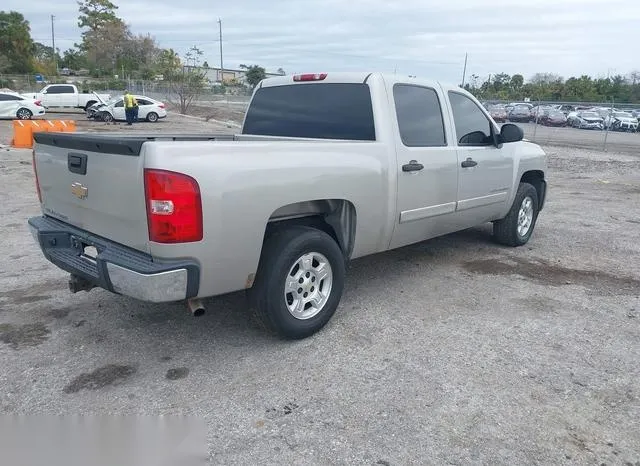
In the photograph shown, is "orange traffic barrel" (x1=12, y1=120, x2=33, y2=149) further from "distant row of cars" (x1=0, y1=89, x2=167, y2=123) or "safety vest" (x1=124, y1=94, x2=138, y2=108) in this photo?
"distant row of cars" (x1=0, y1=89, x2=167, y2=123)

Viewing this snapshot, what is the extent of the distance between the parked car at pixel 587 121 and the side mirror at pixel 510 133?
107 feet

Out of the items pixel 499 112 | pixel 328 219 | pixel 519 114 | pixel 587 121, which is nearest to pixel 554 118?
pixel 587 121

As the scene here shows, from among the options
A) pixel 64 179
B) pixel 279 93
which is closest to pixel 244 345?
pixel 64 179

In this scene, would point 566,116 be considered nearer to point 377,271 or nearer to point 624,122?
point 624,122

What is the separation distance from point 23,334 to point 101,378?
1045mm

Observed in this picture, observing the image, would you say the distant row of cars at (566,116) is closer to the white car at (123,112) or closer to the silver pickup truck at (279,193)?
the white car at (123,112)

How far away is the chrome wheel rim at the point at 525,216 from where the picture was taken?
6688mm

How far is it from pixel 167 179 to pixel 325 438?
1.66 metres

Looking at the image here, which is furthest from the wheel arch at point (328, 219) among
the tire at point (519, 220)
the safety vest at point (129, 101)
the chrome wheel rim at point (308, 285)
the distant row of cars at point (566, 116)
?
the distant row of cars at point (566, 116)

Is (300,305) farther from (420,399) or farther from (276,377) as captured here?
(420,399)

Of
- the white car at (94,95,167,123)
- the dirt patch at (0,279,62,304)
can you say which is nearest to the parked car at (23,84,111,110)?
the white car at (94,95,167,123)

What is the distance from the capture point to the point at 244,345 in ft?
13.2

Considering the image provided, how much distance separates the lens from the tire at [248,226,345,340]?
375 cm

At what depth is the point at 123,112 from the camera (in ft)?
96.7
